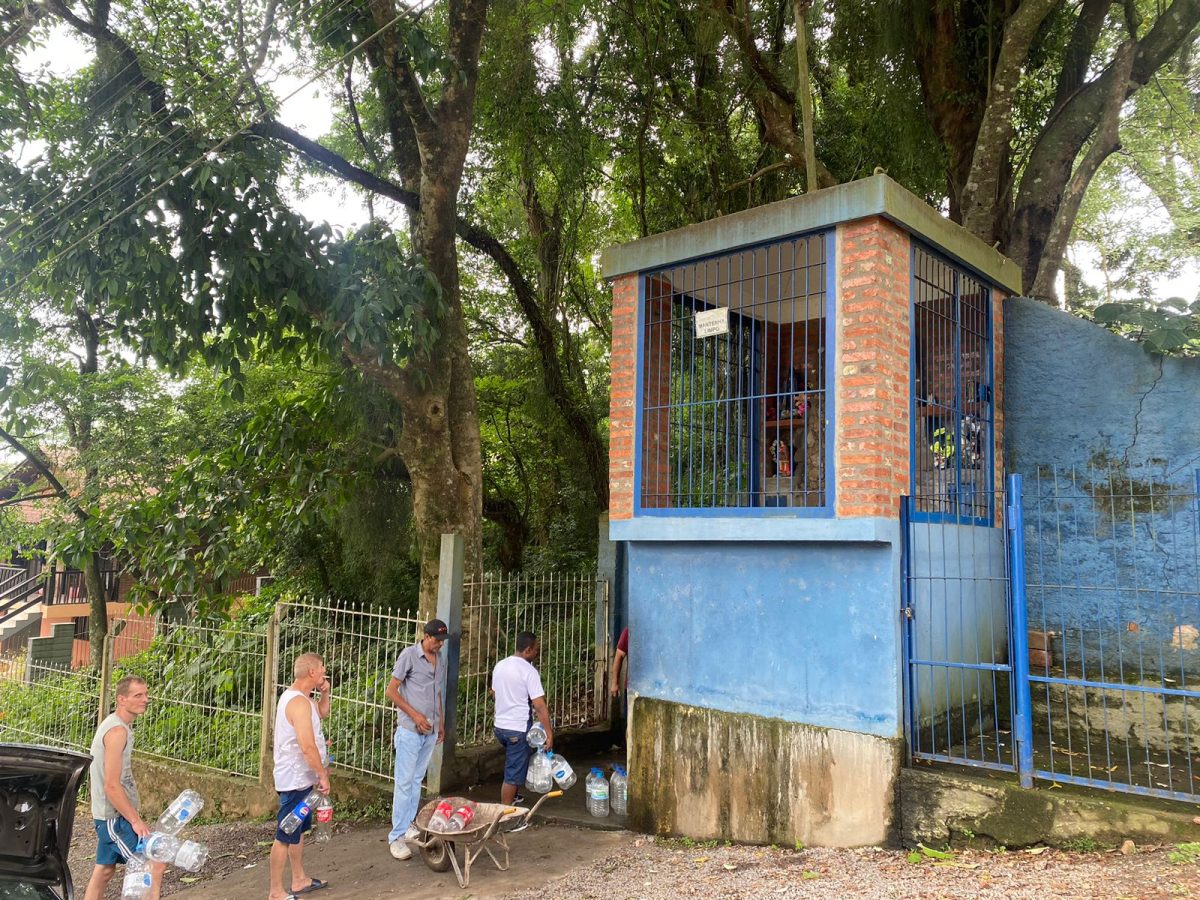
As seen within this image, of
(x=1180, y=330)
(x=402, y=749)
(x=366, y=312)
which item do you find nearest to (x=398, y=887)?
(x=402, y=749)

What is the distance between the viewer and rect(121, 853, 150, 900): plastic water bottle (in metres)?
4.99

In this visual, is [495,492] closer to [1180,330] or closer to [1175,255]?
[1180,330]

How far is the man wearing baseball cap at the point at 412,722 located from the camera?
633 cm

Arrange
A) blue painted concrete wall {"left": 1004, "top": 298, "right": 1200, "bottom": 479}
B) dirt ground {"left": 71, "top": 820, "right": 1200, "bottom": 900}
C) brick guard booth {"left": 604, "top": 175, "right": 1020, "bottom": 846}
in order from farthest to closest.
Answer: blue painted concrete wall {"left": 1004, "top": 298, "right": 1200, "bottom": 479} → brick guard booth {"left": 604, "top": 175, "right": 1020, "bottom": 846} → dirt ground {"left": 71, "top": 820, "right": 1200, "bottom": 900}

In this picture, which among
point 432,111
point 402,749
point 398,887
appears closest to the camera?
point 398,887

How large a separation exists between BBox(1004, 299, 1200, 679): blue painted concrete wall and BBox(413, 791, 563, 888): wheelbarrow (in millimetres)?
4267

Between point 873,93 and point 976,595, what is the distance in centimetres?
736

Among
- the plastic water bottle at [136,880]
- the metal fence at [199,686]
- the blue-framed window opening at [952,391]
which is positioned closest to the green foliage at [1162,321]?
the blue-framed window opening at [952,391]

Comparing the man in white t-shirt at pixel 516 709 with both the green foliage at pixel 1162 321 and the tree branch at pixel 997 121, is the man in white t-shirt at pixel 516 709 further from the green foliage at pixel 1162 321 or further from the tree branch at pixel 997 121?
the tree branch at pixel 997 121

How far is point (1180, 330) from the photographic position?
6660mm

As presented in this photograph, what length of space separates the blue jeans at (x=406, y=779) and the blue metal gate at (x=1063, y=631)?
3.52 meters

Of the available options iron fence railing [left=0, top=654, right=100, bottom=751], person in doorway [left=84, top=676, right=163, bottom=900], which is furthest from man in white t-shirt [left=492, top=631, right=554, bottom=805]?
iron fence railing [left=0, top=654, right=100, bottom=751]

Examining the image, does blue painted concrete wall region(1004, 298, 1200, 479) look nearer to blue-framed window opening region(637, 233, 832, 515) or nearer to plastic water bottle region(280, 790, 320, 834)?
blue-framed window opening region(637, 233, 832, 515)

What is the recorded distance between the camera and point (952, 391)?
23.9 feet
